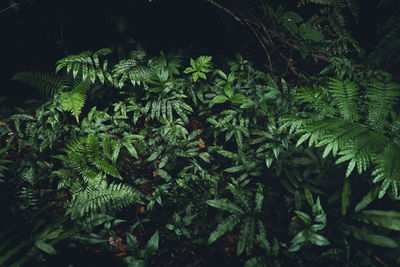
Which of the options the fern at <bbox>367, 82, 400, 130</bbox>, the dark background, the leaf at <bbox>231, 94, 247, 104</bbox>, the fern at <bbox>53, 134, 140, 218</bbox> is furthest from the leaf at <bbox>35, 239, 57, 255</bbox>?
the fern at <bbox>367, 82, 400, 130</bbox>

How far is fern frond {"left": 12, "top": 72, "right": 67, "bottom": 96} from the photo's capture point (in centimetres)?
225

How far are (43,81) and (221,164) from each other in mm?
2176

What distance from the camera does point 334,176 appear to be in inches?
77.9

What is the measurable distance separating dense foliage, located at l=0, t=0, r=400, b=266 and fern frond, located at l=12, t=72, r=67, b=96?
1 cm

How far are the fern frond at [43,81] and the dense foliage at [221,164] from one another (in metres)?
0.01

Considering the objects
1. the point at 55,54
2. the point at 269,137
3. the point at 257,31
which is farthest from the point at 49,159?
the point at 257,31

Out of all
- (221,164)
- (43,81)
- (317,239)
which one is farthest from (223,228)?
(43,81)

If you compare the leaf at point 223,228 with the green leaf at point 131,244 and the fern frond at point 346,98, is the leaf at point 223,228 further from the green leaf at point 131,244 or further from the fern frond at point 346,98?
the fern frond at point 346,98

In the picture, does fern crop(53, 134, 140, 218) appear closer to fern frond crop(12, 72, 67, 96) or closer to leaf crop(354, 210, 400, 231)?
fern frond crop(12, 72, 67, 96)

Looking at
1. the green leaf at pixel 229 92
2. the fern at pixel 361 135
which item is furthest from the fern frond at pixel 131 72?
the fern at pixel 361 135

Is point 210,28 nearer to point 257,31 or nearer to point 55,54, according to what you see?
point 257,31

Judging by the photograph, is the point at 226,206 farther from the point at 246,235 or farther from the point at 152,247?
the point at 152,247

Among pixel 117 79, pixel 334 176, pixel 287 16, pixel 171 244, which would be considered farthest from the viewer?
pixel 287 16

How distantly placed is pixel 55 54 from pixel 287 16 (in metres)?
2.92
